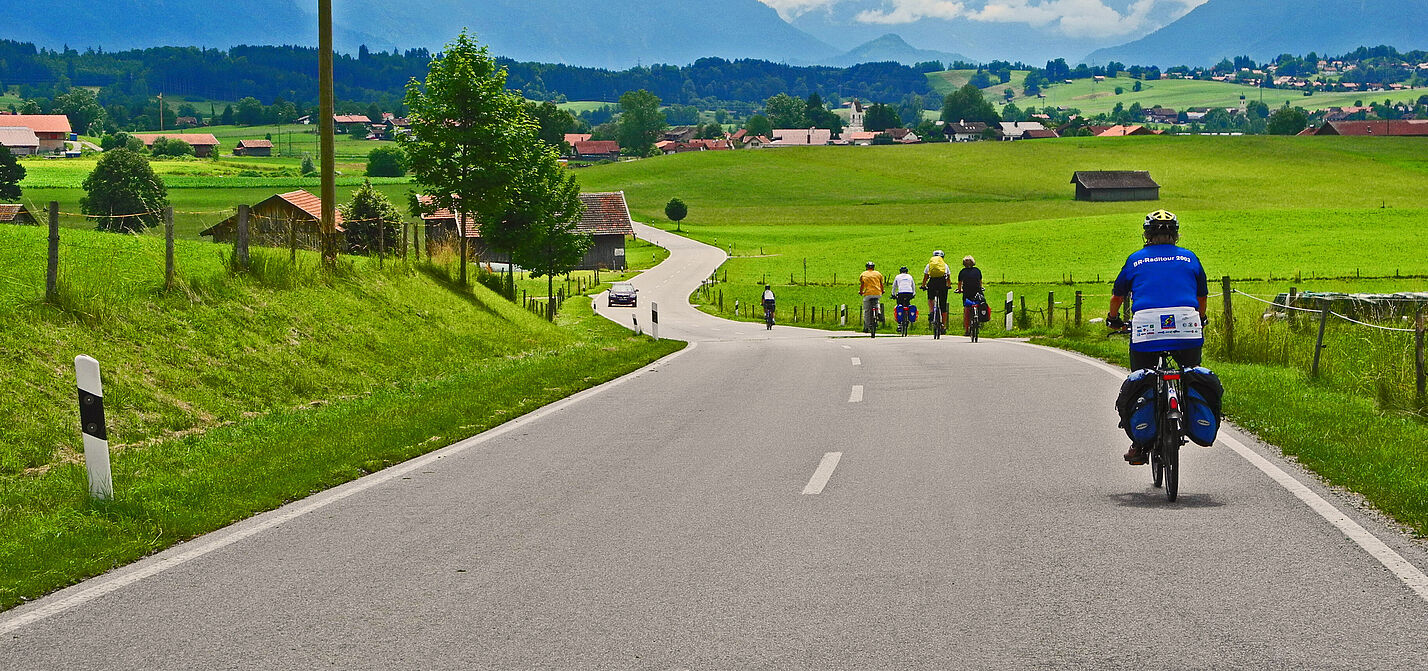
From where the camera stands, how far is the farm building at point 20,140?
455 feet

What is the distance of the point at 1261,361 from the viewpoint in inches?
734

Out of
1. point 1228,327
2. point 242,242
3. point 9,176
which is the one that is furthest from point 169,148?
point 1228,327

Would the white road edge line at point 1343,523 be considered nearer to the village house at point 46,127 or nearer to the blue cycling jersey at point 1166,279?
the blue cycling jersey at point 1166,279

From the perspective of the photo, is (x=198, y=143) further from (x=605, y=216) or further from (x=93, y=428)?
(x=93, y=428)

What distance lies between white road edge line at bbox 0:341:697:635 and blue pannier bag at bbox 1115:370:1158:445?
17.9 feet

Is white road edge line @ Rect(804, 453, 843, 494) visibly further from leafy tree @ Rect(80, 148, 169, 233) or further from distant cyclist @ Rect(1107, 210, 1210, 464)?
leafy tree @ Rect(80, 148, 169, 233)

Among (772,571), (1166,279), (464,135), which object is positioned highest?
(464,135)

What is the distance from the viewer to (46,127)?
154 m

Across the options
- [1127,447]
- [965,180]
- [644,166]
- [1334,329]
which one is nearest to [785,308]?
[1334,329]

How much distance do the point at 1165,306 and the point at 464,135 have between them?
99.7 feet

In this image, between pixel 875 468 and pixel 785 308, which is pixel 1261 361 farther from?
pixel 785 308

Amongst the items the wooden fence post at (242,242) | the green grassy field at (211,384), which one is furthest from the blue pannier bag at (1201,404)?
the wooden fence post at (242,242)

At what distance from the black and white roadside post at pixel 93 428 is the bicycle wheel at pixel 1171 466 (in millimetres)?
7100

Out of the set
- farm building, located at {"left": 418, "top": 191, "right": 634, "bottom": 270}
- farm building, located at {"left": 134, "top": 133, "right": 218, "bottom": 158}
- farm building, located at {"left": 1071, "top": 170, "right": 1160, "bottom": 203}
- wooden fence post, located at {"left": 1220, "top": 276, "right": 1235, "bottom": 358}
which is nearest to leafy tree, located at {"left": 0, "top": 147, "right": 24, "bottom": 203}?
farm building, located at {"left": 418, "top": 191, "right": 634, "bottom": 270}
